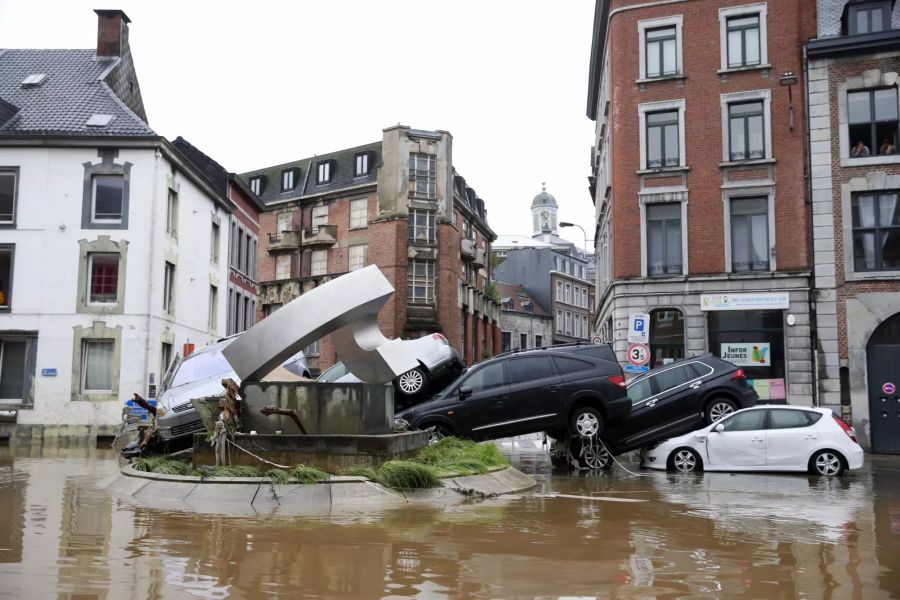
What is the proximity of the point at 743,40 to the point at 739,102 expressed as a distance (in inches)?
76.8

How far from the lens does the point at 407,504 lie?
1064 cm

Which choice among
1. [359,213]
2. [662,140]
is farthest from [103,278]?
[359,213]

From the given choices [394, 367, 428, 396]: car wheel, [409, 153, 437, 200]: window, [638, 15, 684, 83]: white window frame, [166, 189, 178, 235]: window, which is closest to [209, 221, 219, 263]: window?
A: [166, 189, 178, 235]: window

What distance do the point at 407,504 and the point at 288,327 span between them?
3.04 m

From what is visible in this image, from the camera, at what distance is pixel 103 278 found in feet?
103

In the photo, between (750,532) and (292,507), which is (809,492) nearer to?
(750,532)

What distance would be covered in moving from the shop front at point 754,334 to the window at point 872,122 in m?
4.92

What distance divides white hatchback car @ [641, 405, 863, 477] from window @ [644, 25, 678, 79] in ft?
47.0

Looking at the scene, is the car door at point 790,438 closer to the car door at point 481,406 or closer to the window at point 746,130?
the car door at point 481,406

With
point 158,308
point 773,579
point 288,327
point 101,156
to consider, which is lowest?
point 773,579

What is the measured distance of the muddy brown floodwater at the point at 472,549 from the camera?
6.27 m

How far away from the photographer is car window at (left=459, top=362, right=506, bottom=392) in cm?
1623

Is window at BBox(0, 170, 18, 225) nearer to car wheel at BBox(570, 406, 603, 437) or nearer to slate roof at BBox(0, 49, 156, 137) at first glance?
slate roof at BBox(0, 49, 156, 137)

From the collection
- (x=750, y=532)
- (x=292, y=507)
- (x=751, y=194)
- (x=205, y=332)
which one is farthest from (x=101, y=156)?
(x=750, y=532)
